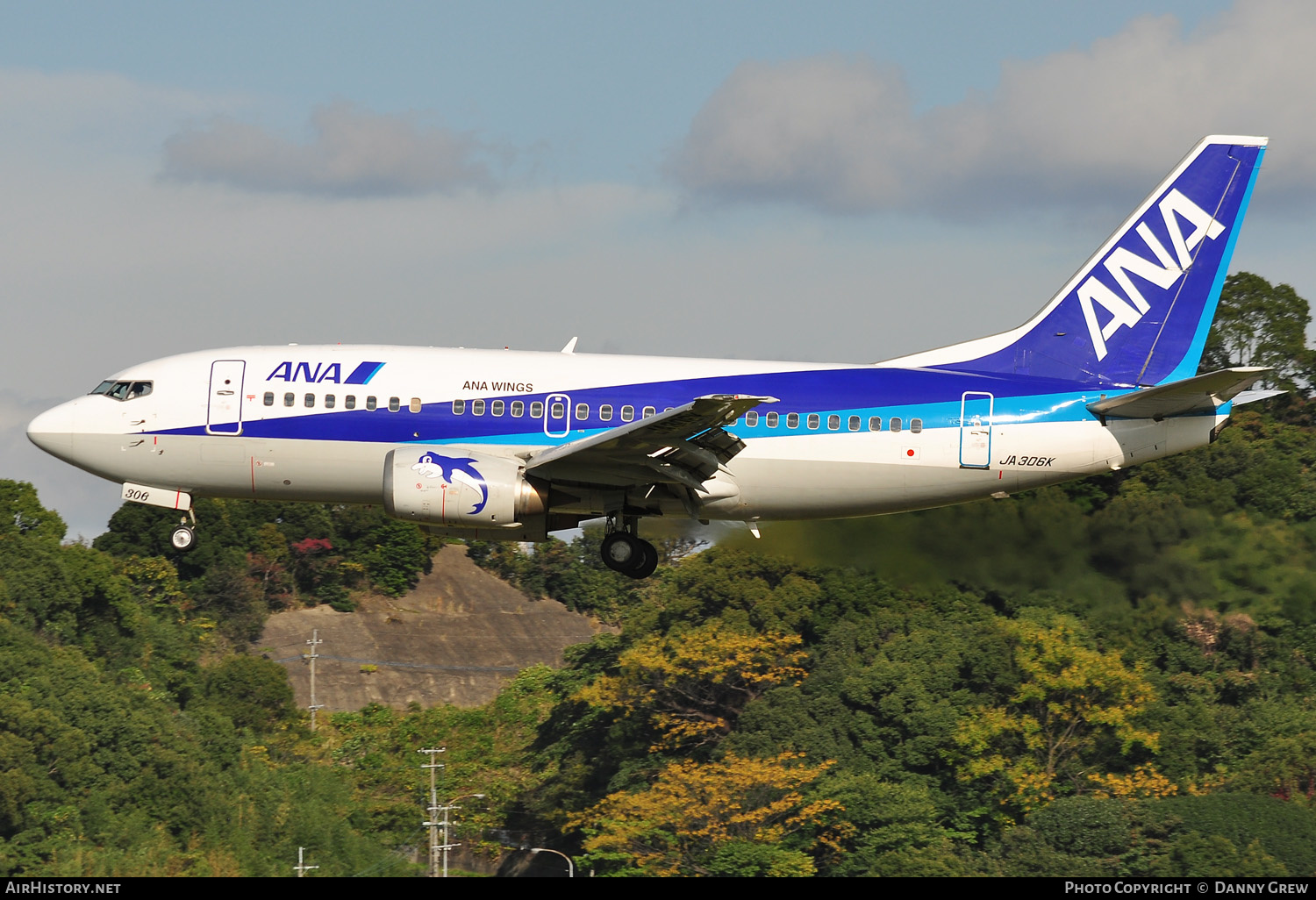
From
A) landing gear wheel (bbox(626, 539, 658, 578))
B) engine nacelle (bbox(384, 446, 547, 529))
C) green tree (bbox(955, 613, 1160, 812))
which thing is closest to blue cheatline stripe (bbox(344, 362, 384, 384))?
engine nacelle (bbox(384, 446, 547, 529))

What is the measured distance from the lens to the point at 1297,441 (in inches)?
3110

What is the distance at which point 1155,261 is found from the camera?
34.9 meters

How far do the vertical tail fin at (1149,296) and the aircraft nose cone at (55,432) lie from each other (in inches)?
705

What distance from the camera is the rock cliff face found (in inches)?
4683

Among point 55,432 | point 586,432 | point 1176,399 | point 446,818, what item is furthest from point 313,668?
point 1176,399

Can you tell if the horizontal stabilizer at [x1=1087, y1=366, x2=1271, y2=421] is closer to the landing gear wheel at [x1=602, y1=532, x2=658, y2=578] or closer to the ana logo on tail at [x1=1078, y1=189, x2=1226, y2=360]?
the ana logo on tail at [x1=1078, y1=189, x2=1226, y2=360]

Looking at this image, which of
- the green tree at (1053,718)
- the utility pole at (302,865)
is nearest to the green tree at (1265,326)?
the green tree at (1053,718)

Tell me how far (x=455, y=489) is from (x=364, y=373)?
11.7ft

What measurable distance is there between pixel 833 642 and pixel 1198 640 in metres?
16.7

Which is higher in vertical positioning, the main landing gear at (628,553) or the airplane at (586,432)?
the airplane at (586,432)

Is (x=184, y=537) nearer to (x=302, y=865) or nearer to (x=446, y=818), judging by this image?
(x=302, y=865)

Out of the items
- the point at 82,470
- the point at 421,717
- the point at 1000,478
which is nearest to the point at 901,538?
the point at 1000,478

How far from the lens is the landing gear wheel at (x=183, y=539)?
32688 mm

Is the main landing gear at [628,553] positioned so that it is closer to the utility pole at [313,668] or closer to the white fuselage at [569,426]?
the white fuselage at [569,426]
